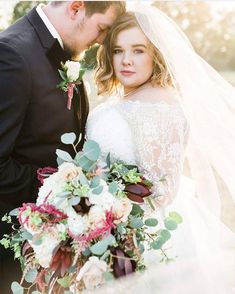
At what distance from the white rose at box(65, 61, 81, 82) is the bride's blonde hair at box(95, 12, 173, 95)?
0.33 metres

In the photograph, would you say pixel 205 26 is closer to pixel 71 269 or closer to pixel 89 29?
pixel 89 29

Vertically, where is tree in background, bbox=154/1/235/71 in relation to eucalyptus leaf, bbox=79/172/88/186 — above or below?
below

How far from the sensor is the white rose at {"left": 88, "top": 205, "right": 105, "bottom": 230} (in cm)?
271

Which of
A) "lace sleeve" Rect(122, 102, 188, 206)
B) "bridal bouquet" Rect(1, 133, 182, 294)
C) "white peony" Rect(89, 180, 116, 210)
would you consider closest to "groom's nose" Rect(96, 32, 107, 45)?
"lace sleeve" Rect(122, 102, 188, 206)

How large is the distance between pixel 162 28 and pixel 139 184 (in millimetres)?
1047

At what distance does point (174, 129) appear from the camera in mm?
3387

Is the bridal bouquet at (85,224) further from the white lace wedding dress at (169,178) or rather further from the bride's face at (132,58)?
the bride's face at (132,58)

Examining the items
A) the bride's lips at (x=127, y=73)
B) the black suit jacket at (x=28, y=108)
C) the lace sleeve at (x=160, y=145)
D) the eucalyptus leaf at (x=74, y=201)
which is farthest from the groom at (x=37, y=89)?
the eucalyptus leaf at (x=74, y=201)

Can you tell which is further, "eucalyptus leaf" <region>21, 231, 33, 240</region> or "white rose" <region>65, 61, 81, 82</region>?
"white rose" <region>65, 61, 81, 82</region>

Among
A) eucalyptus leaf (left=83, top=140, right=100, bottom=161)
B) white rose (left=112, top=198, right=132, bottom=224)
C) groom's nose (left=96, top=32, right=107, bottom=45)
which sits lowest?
white rose (left=112, top=198, right=132, bottom=224)

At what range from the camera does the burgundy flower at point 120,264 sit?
2781mm

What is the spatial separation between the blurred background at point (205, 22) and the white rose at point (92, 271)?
59.0 inches

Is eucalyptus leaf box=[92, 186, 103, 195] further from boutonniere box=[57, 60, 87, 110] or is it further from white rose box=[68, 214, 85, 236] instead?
boutonniere box=[57, 60, 87, 110]

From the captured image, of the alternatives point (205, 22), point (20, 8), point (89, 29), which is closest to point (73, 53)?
point (89, 29)
